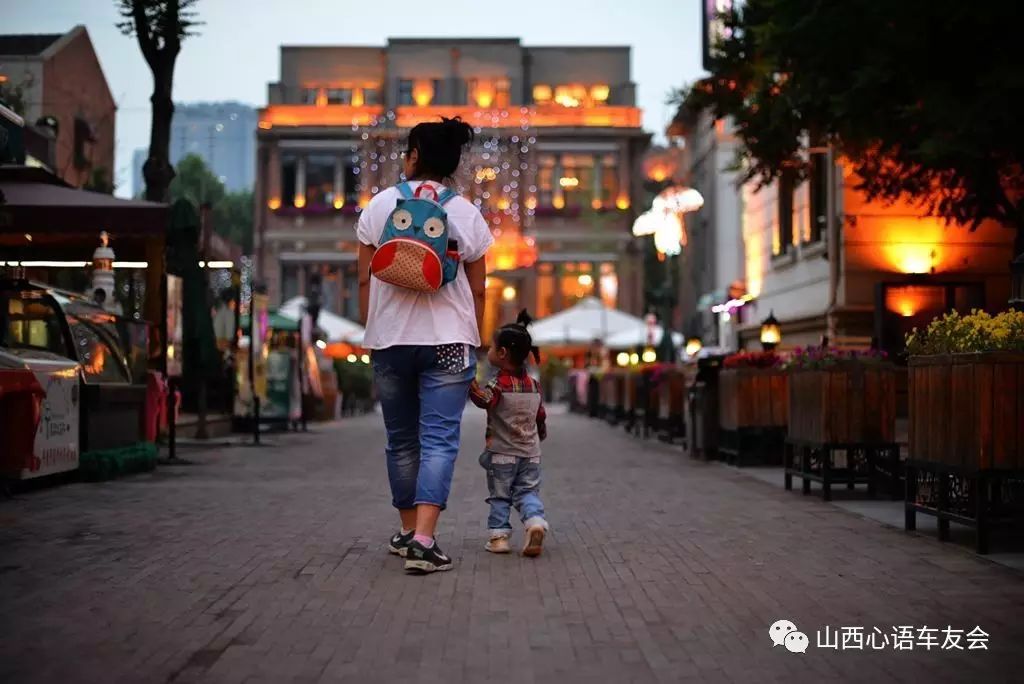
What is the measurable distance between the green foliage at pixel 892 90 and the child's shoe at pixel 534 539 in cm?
745

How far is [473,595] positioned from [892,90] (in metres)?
10.3

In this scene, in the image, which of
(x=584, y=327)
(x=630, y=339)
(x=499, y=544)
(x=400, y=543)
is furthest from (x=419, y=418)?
(x=584, y=327)

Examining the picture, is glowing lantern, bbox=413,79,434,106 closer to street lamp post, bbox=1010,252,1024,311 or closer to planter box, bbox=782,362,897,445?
planter box, bbox=782,362,897,445

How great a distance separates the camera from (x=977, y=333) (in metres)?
8.85

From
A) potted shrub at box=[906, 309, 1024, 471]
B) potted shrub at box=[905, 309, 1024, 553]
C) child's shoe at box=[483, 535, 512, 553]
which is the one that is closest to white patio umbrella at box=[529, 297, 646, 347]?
potted shrub at box=[905, 309, 1024, 553]

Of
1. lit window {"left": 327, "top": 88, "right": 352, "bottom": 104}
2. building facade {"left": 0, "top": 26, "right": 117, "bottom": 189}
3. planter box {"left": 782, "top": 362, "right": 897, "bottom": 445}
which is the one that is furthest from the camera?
lit window {"left": 327, "top": 88, "right": 352, "bottom": 104}

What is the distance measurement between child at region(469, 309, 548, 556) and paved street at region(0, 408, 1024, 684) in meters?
0.34

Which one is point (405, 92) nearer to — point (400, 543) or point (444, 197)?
point (400, 543)

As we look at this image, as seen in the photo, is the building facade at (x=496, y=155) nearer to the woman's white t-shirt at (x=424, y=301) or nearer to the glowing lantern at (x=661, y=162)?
the glowing lantern at (x=661, y=162)

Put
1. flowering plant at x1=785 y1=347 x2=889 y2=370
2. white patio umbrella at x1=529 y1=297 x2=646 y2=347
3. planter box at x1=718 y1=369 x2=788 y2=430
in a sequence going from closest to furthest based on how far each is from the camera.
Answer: flowering plant at x1=785 y1=347 x2=889 y2=370, planter box at x1=718 y1=369 x2=788 y2=430, white patio umbrella at x1=529 y1=297 x2=646 y2=347

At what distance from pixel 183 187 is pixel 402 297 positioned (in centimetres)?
8453

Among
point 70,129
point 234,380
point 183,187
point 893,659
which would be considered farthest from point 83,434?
point 183,187

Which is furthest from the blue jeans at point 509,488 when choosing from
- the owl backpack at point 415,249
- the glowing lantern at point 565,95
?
the glowing lantern at point 565,95

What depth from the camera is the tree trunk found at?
24359 millimetres
